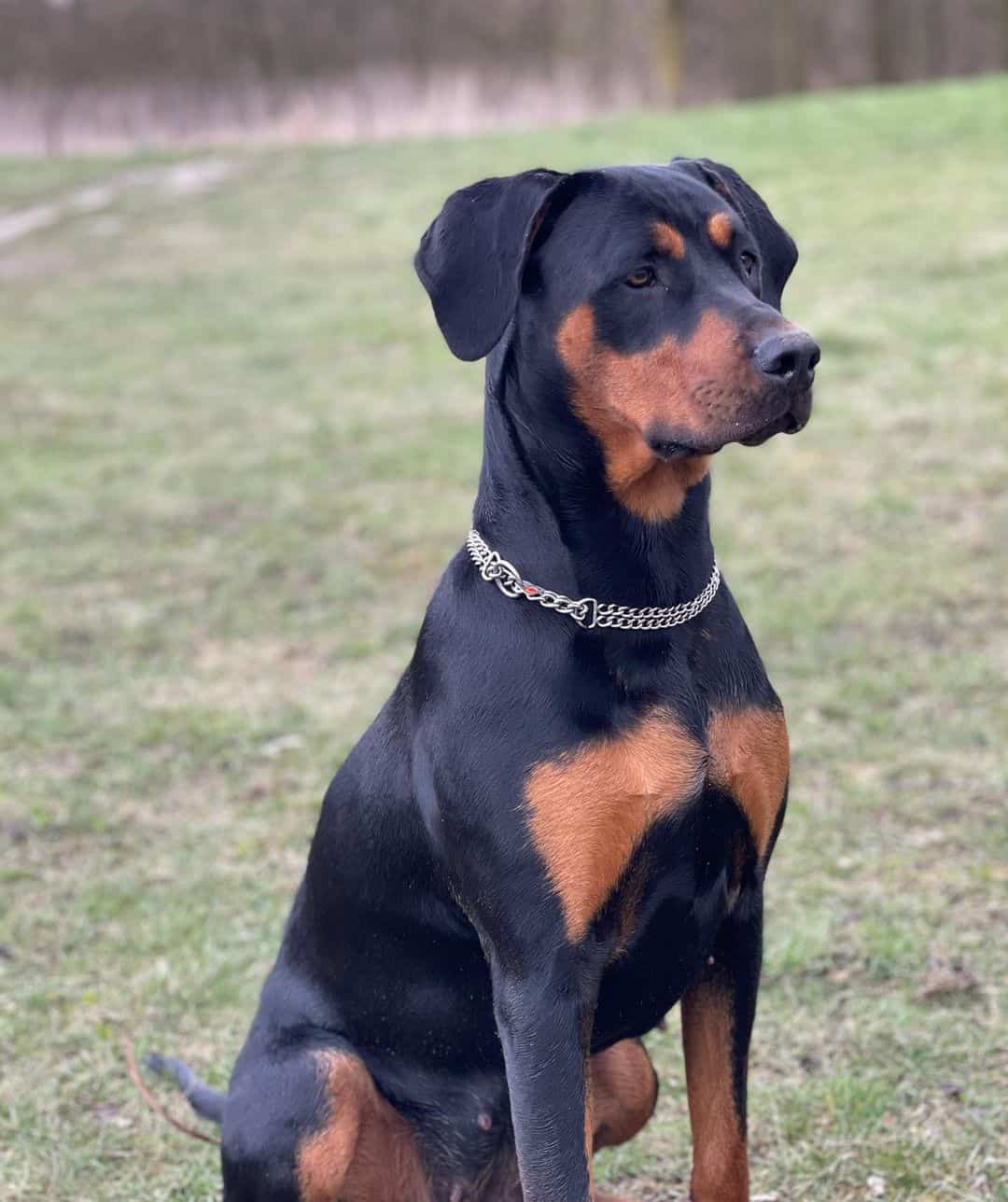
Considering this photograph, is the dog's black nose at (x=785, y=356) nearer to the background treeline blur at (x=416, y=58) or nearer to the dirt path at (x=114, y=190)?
the dirt path at (x=114, y=190)

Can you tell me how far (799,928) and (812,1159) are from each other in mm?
867

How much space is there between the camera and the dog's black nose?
2.33 metres

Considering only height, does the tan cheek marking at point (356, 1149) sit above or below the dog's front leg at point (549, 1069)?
below

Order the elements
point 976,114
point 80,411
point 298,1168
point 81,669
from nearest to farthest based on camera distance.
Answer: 1. point 298,1168
2. point 81,669
3. point 80,411
4. point 976,114

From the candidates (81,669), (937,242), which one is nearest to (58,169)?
(937,242)

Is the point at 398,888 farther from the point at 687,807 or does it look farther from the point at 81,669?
the point at 81,669

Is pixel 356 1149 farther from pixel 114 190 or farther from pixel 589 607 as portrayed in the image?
pixel 114 190

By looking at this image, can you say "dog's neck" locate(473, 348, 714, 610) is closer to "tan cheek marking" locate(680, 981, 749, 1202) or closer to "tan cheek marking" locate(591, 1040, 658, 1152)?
"tan cheek marking" locate(680, 981, 749, 1202)

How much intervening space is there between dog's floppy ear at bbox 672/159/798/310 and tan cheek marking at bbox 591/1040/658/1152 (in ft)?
4.45

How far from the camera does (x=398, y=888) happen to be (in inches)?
105

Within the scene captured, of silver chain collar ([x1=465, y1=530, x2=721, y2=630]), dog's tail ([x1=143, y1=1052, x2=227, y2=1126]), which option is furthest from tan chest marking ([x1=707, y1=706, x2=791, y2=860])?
dog's tail ([x1=143, y1=1052, x2=227, y2=1126])

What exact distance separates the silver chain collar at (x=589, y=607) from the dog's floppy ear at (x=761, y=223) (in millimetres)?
591

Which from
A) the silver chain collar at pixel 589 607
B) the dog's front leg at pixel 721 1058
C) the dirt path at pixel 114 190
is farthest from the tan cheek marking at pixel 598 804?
the dirt path at pixel 114 190

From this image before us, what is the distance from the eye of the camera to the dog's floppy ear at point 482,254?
2457mm
